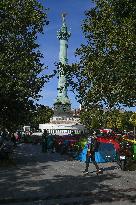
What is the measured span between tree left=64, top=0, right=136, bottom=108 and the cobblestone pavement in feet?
13.6

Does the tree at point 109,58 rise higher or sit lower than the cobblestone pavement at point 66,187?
higher

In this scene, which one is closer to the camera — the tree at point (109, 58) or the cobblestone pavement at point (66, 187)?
the cobblestone pavement at point (66, 187)

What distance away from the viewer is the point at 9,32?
70.1 ft

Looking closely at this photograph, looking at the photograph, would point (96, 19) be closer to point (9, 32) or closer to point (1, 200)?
point (9, 32)

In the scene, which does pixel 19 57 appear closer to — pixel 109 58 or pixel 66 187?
pixel 109 58

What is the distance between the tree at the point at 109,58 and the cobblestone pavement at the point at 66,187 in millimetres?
4139

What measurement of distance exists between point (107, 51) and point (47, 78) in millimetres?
3887

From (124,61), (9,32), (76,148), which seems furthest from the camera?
(76,148)

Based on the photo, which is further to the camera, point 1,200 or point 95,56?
point 95,56

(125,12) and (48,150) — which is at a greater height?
(125,12)

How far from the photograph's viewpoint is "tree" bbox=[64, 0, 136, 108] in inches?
730

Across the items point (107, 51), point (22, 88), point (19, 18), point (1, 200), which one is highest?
point (19, 18)

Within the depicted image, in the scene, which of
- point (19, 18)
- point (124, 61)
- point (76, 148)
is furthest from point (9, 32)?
point (76, 148)

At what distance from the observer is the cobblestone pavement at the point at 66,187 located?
1170 cm
